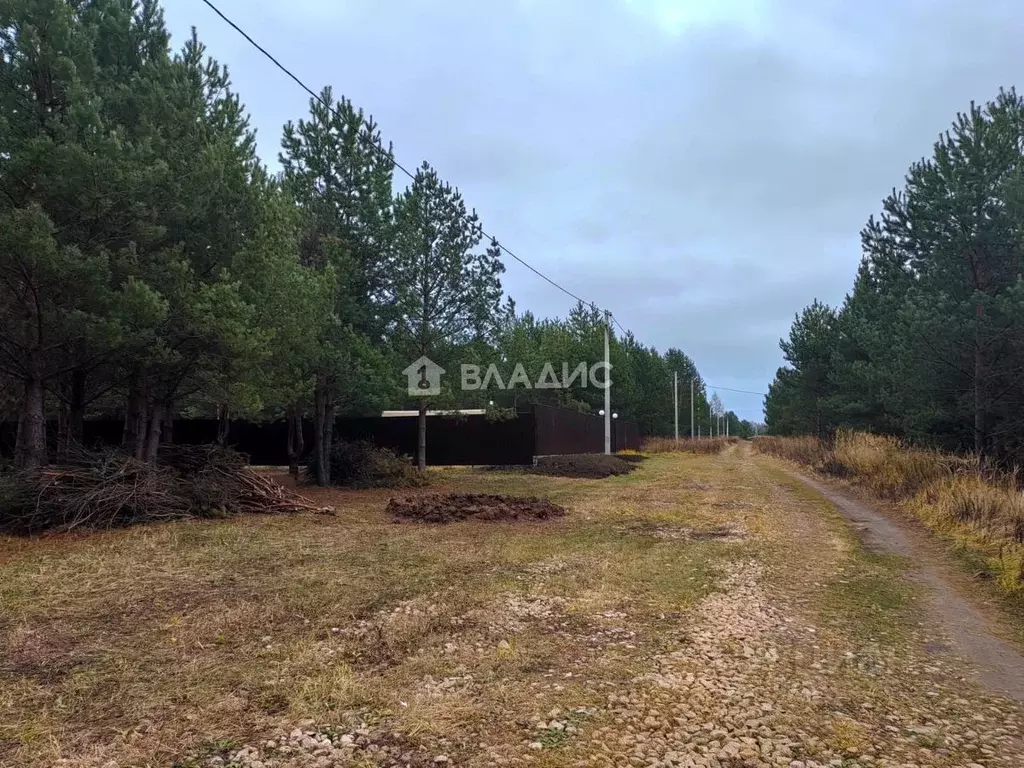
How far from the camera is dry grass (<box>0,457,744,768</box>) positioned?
3061 mm

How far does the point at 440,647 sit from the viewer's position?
161 inches

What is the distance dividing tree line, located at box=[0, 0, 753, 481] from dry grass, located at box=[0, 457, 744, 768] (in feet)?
Result: 8.65

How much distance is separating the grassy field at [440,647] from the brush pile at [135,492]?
24.3 inches

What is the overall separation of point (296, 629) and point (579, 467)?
16761mm

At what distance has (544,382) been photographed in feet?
99.9

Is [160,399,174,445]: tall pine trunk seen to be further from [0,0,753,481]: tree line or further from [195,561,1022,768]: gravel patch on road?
[195,561,1022,768]: gravel patch on road

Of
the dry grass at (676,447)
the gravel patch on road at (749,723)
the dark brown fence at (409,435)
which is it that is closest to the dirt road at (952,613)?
the gravel patch on road at (749,723)

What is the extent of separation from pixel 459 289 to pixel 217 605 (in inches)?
481

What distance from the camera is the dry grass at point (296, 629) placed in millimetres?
3061

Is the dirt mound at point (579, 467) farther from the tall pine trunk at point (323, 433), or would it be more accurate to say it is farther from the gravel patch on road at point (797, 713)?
the gravel patch on road at point (797, 713)

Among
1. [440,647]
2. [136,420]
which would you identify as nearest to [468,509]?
[136,420]

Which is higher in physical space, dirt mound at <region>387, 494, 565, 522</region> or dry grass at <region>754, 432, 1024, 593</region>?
dry grass at <region>754, 432, 1024, 593</region>

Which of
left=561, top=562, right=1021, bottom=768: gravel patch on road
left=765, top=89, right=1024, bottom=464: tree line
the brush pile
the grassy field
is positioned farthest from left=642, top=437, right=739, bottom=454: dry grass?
left=561, top=562, right=1021, bottom=768: gravel patch on road

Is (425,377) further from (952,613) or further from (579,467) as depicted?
(952,613)
